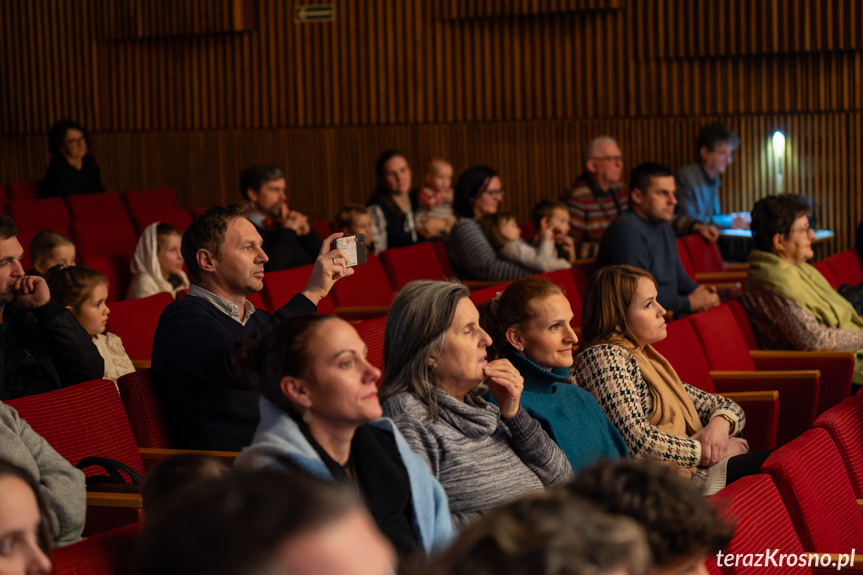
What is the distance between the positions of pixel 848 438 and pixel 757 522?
2.03 ft

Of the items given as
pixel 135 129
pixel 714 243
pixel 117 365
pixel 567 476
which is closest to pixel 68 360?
pixel 117 365

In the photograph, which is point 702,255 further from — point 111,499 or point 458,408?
point 111,499

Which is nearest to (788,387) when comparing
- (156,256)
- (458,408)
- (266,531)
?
(458,408)

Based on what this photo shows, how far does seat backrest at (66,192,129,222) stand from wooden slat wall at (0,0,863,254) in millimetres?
1656

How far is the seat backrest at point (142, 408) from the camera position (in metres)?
2.56

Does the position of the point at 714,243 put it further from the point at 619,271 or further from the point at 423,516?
the point at 423,516

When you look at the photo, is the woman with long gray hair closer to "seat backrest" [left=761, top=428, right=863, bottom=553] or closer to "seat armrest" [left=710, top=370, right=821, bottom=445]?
"seat backrest" [left=761, top=428, right=863, bottom=553]

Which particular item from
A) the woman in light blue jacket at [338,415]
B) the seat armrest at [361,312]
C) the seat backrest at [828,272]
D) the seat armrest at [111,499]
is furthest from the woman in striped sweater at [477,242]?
the woman in light blue jacket at [338,415]

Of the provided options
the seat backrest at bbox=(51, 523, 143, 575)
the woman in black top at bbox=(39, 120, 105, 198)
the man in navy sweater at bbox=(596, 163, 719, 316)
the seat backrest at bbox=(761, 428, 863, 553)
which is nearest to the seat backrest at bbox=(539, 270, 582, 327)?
the man in navy sweater at bbox=(596, 163, 719, 316)

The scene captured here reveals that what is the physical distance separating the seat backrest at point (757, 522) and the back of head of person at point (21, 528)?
106 cm

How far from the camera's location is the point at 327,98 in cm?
848

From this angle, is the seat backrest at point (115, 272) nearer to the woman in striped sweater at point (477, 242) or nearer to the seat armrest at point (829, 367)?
the woman in striped sweater at point (477, 242)

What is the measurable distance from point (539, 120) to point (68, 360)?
18.2 ft

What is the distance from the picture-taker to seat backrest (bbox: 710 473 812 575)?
1.82 meters
